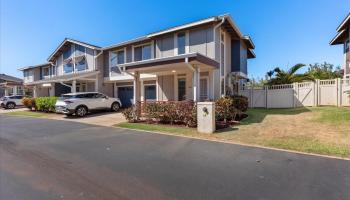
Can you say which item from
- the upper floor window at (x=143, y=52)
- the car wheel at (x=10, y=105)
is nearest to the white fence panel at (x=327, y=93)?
the upper floor window at (x=143, y=52)

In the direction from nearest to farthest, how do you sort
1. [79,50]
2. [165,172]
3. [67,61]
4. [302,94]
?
[165,172] → [302,94] → [79,50] → [67,61]

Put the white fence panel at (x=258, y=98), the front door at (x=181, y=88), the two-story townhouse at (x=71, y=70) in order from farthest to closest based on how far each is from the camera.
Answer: the two-story townhouse at (x=71, y=70) < the white fence panel at (x=258, y=98) < the front door at (x=181, y=88)

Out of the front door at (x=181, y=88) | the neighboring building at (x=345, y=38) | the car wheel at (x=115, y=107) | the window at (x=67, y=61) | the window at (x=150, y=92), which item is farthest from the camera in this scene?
the window at (x=67, y=61)

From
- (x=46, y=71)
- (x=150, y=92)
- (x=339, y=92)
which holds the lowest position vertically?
(x=339, y=92)

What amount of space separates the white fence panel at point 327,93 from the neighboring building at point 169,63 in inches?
235

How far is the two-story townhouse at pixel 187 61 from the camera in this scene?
11.9 meters

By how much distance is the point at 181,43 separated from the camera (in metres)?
14.9

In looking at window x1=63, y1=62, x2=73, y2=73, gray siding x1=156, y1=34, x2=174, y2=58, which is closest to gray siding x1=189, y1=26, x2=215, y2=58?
gray siding x1=156, y1=34, x2=174, y2=58

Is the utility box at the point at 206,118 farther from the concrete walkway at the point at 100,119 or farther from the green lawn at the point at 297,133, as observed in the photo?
the concrete walkway at the point at 100,119

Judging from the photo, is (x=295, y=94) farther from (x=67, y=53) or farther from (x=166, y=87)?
(x=67, y=53)

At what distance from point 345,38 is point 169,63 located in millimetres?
19299

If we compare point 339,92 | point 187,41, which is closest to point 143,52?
point 187,41

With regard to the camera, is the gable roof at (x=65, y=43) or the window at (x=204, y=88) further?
the gable roof at (x=65, y=43)

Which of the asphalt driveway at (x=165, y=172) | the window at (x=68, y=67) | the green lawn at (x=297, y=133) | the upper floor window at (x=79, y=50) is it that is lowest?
the asphalt driveway at (x=165, y=172)
